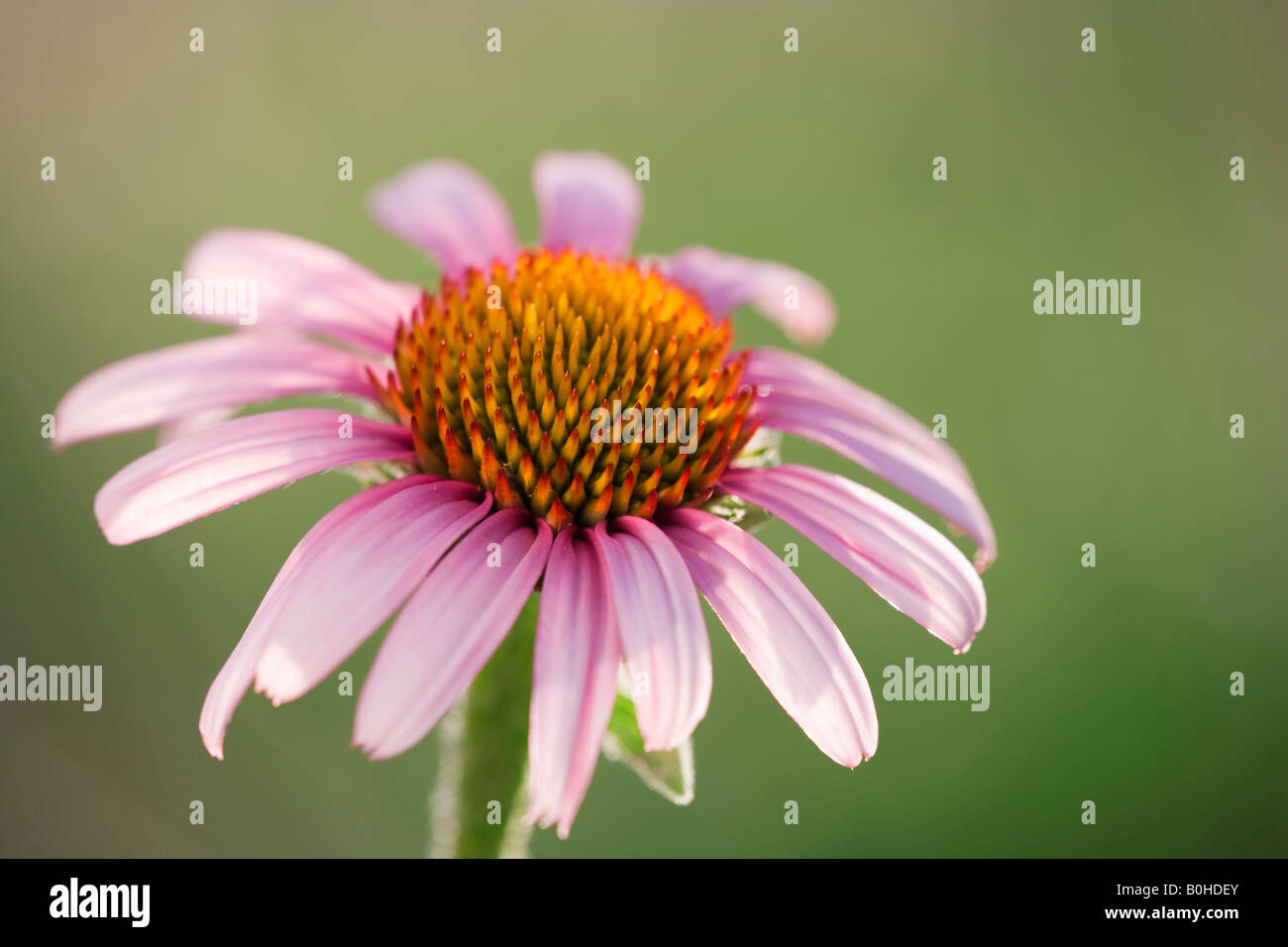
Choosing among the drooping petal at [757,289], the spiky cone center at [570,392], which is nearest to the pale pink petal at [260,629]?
the spiky cone center at [570,392]

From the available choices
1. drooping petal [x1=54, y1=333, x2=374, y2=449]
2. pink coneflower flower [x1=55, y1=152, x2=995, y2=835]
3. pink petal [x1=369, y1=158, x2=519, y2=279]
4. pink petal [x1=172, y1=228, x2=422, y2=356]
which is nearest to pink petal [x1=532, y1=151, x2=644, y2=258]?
pink petal [x1=369, y1=158, x2=519, y2=279]

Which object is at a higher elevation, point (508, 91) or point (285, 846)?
point (508, 91)

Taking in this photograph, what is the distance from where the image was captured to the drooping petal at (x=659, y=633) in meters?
1.13

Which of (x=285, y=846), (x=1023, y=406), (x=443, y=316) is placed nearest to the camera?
(x=443, y=316)

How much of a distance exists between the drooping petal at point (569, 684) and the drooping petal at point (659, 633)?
29 millimetres

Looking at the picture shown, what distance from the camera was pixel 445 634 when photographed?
1146mm

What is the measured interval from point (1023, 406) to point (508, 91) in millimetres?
2356

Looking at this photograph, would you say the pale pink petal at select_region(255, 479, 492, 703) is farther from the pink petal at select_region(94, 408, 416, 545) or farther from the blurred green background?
the blurred green background

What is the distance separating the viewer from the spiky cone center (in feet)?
4.60

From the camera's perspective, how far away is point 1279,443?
374cm

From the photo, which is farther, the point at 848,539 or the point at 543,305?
the point at 543,305

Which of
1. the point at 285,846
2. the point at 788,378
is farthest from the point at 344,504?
the point at 285,846

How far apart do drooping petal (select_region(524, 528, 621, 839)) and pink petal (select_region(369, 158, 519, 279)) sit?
2.87 feet
